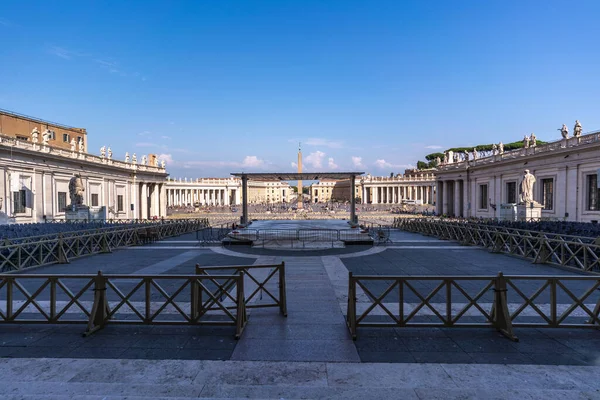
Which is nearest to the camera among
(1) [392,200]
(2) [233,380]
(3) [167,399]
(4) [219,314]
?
(3) [167,399]

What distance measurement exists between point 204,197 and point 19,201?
306 ft

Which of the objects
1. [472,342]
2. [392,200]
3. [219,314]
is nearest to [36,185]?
[219,314]

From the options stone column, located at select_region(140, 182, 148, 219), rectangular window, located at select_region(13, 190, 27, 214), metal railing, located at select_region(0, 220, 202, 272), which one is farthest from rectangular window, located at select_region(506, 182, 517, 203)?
rectangular window, located at select_region(13, 190, 27, 214)

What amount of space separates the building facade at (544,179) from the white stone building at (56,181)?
43.4 meters

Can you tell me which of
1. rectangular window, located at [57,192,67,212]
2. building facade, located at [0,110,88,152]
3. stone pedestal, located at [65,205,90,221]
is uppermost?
building facade, located at [0,110,88,152]

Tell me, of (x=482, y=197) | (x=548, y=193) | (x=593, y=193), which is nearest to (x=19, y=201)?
(x=593, y=193)

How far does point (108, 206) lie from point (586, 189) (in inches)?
2107

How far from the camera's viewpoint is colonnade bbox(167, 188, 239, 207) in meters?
116

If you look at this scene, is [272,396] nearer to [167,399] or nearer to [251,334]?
[167,399]

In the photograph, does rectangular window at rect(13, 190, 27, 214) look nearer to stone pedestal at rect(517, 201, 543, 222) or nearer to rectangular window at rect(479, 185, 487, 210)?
stone pedestal at rect(517, 201, 543, 222)

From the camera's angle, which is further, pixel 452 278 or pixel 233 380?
pixel 452 278

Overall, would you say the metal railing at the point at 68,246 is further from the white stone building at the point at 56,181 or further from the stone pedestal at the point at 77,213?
the white stone building at the point at 56,181

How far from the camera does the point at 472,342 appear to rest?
658cm

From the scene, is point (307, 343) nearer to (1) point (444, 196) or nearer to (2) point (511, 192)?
(2) point (511, 192)
